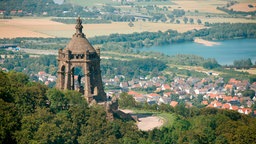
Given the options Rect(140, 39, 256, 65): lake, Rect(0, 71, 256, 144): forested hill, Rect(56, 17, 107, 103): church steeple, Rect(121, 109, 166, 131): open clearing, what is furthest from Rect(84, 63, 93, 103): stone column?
Rect(140, 39, 256, 65): lake

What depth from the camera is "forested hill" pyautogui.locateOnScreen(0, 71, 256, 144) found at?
59.3 metres

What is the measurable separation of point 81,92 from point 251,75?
271 ft

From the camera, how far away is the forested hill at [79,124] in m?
59.3

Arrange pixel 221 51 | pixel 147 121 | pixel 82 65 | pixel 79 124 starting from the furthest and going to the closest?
pixel 221 51 → pixel 147 121 → pixel 82 65 → pixel 79 124

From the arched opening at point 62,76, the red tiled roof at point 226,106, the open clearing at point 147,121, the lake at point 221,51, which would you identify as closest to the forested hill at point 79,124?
the open clearing at point 147,121

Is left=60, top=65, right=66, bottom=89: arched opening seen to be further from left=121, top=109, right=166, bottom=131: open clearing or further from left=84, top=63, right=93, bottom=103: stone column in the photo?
left=121, top=109, right=166, bottom=131: open clearing

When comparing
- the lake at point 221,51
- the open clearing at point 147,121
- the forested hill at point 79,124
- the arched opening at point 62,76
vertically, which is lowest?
the lake at point 221,51

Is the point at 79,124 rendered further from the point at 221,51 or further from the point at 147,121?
the point at 221,51

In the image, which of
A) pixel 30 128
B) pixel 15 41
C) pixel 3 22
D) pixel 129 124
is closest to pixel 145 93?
pixel 15 41

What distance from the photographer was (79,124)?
6350cm

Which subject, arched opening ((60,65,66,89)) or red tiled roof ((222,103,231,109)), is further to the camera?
red tiled roof ((222,103,231,109))

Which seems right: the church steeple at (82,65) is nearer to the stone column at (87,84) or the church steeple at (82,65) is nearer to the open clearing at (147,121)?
the stone column at (87,84)

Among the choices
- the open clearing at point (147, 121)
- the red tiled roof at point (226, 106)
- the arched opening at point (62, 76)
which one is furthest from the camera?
the red tiled roof at point (226, 106)

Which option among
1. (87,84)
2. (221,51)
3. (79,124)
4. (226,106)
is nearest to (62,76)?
(87,84)
